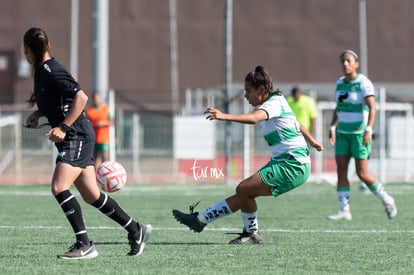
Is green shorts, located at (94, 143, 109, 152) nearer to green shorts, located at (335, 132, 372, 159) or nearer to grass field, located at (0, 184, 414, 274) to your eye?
grass field, located at (0, 184, 414, 274)

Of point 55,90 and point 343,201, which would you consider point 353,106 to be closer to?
point 343,201

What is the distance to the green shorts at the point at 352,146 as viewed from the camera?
1337 cm

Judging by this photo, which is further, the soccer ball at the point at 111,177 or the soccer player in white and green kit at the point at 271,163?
the soccer ball at the point at 111,177

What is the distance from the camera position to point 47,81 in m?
8.61

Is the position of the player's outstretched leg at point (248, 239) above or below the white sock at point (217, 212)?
below

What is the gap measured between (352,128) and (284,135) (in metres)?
3.76

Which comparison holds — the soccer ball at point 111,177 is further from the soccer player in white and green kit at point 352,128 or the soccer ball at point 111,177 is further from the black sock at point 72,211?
the soccer player in white and green kit at point 352,128

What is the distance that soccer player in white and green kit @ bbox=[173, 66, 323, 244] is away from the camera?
974 centimetres

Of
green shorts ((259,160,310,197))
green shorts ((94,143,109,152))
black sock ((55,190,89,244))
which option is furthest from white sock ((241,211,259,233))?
green shorts ((94,143,109,152))

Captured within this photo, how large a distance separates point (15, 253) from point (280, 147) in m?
2.66

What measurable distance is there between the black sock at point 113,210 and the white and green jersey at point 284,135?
1.66m

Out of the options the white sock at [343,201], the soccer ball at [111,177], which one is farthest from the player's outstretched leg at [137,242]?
the white sock at [343,201]

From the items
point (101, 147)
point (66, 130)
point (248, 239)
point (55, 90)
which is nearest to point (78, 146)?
point (66, 130)

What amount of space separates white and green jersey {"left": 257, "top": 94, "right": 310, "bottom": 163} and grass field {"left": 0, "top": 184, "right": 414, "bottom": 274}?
87cm
